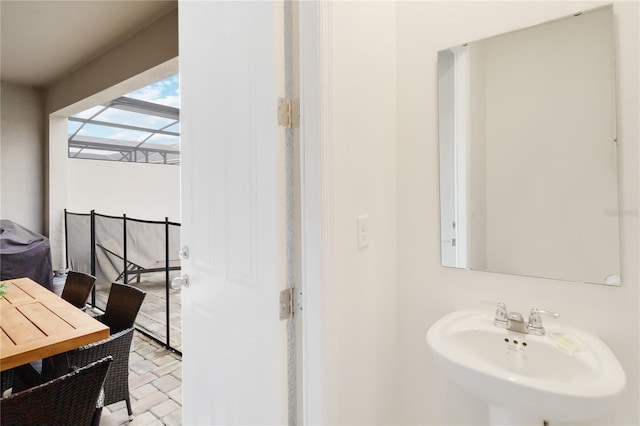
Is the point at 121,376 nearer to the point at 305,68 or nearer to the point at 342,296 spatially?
the point at 342,296

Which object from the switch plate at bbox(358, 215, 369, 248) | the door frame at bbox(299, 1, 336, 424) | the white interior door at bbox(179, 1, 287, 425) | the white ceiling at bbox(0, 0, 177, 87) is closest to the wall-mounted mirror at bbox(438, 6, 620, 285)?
the switch plate at bbox(358, 215, 369, 248)

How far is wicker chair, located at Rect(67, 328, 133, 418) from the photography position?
1.74 metres

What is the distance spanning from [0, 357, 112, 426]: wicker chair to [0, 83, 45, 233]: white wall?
446 cm

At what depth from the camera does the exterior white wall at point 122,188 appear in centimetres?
477

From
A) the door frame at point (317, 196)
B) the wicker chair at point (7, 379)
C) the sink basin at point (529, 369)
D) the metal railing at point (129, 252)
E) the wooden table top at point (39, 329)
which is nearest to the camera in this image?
the sink basin at point (529, 369)

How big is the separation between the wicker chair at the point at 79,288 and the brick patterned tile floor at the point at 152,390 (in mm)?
664

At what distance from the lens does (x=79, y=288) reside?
8.15 feet

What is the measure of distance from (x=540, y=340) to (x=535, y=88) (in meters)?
0.89

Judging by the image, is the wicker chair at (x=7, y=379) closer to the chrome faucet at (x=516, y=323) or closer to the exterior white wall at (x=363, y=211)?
the exterior white wall at (x=363, y=211)

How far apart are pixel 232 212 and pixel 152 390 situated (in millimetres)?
1813

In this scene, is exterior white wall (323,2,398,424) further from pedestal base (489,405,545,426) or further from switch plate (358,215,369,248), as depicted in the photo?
pedestal base (489,405,545,426)

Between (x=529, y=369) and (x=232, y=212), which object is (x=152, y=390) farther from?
(x=529, y=369)

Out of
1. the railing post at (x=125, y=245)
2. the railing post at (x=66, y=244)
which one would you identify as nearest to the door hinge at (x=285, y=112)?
the railing post at (x=125, y=245)

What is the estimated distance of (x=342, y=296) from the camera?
114 cm
